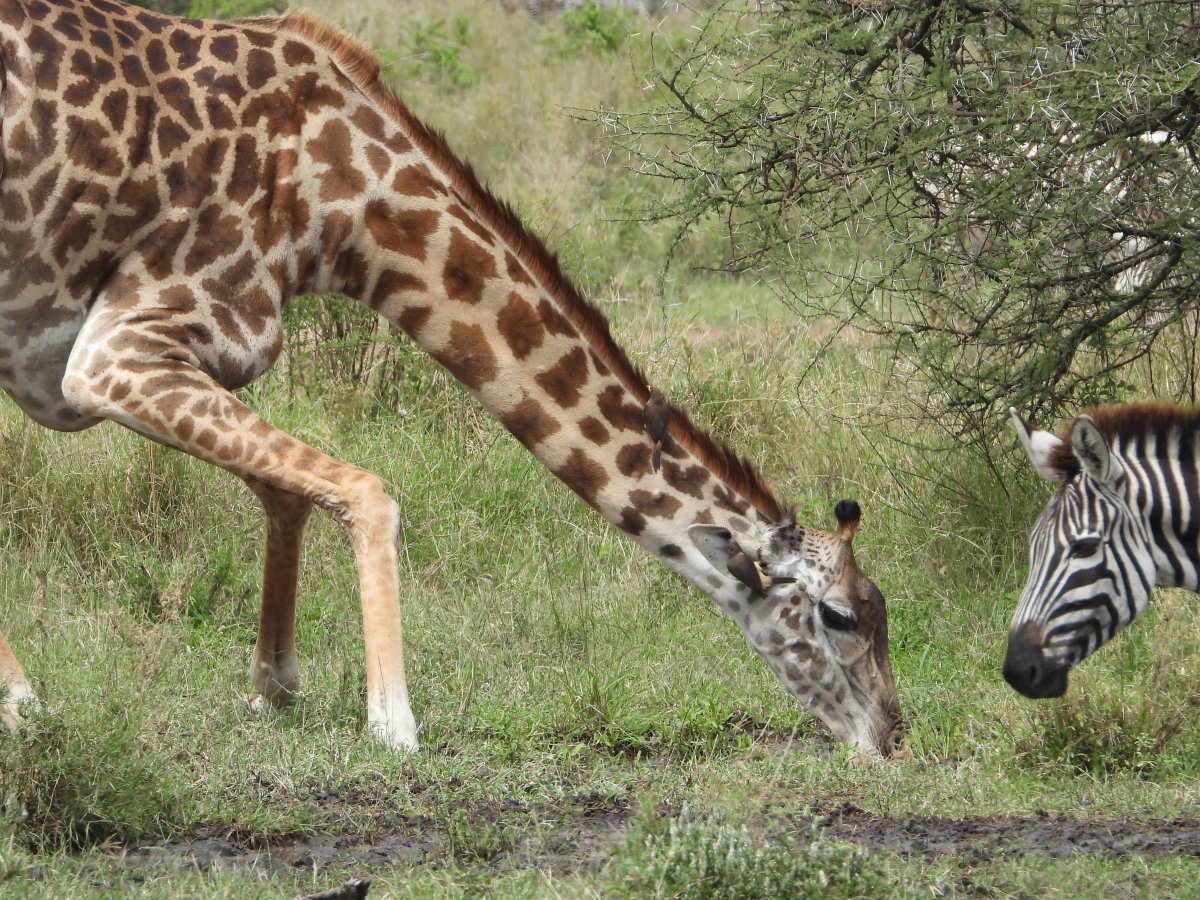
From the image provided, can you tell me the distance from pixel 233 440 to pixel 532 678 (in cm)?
163

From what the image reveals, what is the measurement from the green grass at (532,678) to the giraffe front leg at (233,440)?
0.32 m

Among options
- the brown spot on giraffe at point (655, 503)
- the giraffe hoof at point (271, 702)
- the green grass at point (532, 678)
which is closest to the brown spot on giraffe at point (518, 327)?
the brown spot on giraffe at point (655, 503)

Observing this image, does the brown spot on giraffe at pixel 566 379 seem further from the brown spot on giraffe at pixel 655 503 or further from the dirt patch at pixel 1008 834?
the dirt patch at pixel 1008 834

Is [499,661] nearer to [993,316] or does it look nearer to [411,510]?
[411,510]

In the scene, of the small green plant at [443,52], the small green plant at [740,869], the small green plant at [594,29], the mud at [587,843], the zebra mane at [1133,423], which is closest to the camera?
the small green plant at [740,869]

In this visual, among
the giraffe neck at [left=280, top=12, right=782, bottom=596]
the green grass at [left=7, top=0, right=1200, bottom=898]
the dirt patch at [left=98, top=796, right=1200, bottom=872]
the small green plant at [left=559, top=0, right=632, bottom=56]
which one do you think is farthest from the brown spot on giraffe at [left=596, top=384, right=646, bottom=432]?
the small green plant at [left=559, top=0, right=632, bottom=56]

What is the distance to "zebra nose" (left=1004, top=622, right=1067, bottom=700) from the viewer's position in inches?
203

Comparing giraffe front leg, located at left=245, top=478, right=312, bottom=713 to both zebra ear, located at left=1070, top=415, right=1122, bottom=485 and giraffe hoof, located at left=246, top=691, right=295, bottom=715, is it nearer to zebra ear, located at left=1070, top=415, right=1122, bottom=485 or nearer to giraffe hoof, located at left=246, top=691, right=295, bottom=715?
giraffe hoof, located at left=246, top=691, right=295, bottom=715

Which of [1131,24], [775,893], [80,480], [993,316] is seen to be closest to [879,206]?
[993,316]

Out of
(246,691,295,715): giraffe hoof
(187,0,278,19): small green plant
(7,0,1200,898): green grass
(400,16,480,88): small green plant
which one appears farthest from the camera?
(400,16,480,88): small green plant

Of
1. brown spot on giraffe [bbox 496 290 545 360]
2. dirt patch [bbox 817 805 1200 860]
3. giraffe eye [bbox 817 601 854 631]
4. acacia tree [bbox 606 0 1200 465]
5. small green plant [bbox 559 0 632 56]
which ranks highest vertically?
small green plant [bbox 559 0 632 56]

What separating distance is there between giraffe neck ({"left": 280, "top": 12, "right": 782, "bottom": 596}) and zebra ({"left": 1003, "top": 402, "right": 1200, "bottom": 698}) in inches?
41.7

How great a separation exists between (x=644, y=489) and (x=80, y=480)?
122 inches

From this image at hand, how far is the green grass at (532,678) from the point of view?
441 centimetres
